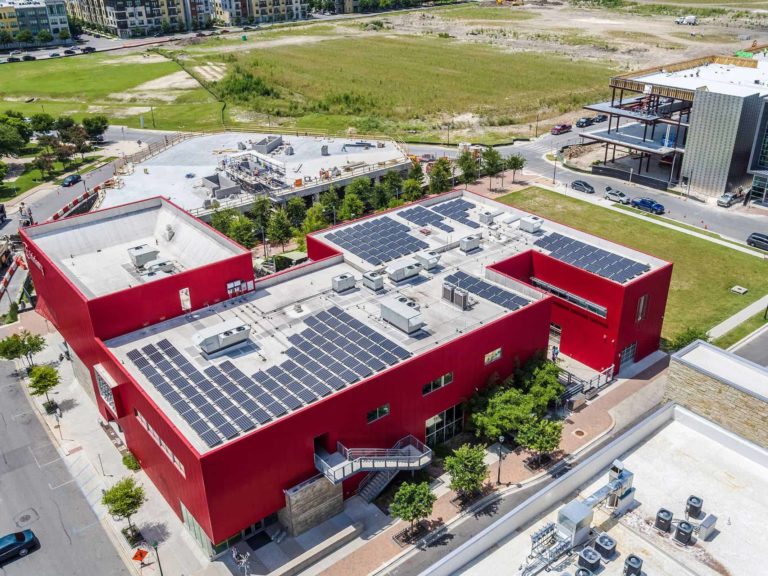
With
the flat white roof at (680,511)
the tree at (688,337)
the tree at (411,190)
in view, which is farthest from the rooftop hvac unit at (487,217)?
the flat white roof at (680,511)

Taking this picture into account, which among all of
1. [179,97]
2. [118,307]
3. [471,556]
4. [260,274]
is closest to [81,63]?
[179,97]

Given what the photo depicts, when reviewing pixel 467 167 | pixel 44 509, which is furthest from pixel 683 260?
pixel 44 509

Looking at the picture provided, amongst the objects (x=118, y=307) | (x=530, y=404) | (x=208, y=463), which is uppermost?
(x=118, y=307)

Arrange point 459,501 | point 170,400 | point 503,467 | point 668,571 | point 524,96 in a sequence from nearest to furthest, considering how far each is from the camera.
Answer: point 668,571 < point 170,400 < point 459,501 < point 503,467 < point 524,96

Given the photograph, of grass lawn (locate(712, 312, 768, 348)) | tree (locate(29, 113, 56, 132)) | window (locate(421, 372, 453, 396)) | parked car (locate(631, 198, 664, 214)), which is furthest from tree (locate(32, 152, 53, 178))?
grass lawn (locate(712, 312, 768, 348))

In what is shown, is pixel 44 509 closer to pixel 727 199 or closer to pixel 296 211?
pixel 296 211

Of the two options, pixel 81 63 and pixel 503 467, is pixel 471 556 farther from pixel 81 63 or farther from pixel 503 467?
pixel 81 63

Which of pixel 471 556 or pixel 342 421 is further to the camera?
pixel 342 421
